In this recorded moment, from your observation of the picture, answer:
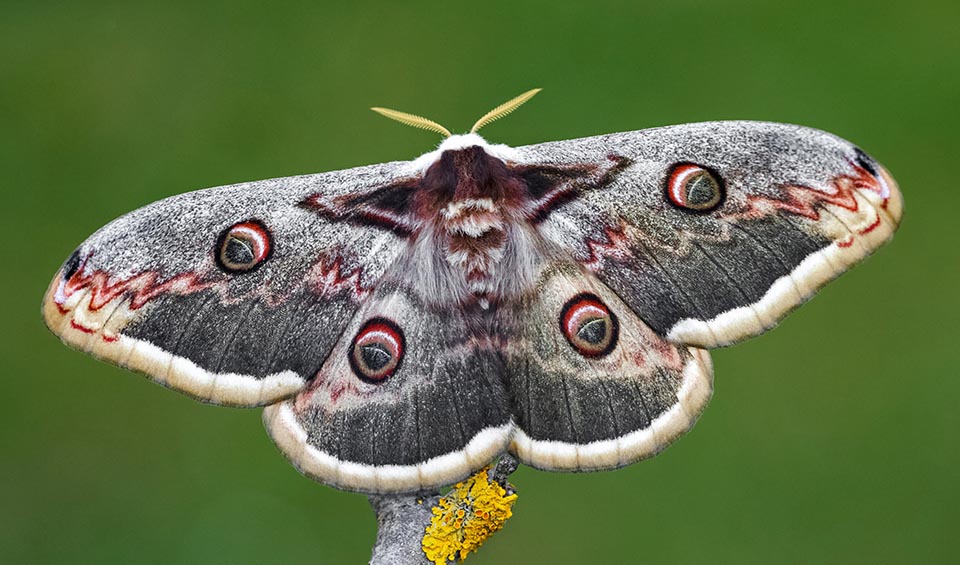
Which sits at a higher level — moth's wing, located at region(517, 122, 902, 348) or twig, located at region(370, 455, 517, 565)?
moth's wing, located at region(517, 122, 902, 348)

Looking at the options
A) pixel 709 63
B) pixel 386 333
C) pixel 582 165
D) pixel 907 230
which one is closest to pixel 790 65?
pixel 709 63

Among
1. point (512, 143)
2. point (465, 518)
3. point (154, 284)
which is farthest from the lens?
point (512, 143)

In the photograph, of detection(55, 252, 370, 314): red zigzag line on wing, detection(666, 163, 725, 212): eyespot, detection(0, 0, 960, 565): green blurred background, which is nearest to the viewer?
detection(55, 252, 370, 314): red zigzag line on wing

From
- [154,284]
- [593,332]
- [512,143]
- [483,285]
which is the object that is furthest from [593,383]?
[512,143]

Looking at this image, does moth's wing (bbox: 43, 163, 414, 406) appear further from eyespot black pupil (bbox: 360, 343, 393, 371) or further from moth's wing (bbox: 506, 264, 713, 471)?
moth's wing (bbox: 506, 264, 713, 471)

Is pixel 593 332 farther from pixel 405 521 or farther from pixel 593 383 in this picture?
pixel 405 521

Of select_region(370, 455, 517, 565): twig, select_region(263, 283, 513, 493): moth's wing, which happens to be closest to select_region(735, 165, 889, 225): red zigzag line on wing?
select_region(263, 283, 513, 493): moth's wing

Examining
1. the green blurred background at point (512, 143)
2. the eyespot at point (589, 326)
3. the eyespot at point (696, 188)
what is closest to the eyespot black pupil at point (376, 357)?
the eyespot at point (589, 326)
